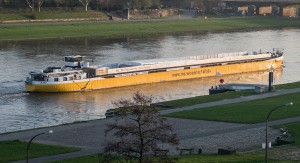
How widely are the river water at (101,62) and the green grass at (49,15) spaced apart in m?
15.8

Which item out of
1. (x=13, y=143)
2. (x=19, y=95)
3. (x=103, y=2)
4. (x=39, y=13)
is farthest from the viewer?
(x=103, y=2)

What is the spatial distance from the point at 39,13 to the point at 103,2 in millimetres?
17050

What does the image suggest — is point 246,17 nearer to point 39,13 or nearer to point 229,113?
point 39,13

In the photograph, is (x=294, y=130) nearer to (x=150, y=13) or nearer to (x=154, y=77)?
(x=154, y=77)

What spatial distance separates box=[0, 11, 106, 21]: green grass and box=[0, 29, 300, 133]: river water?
51.7 ft

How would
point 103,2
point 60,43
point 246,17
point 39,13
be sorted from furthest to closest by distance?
1. point 246,17
2. point 103,2
3. point 39,13
4. point 60,43

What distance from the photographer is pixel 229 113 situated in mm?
64125

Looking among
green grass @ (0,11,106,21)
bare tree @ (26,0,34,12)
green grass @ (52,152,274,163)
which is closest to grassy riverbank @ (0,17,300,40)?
green grass @ (0,11,106,21)

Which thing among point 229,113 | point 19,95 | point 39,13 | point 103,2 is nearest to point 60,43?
point 39,13

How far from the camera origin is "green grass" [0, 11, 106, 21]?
146 meters

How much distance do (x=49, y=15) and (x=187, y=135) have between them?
101m

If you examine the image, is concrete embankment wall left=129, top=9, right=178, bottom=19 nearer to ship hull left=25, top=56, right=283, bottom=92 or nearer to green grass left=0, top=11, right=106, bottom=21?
green grass left=0, top=11, right=106, bottom=21

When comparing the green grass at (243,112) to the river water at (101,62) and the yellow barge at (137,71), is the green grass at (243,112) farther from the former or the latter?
the yellow barge at (137,71)

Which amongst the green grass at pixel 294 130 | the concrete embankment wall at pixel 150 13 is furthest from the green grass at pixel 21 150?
the concrete embankment wall at pixel 150 13
